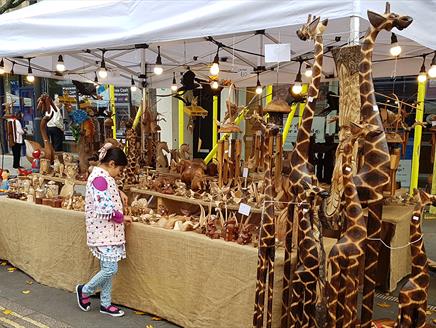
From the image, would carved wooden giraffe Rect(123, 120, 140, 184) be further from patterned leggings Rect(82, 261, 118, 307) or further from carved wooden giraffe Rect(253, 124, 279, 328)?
carved wooden giraffe Rect(253, 124, 279, 328)

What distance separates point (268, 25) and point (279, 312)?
1.78 meters

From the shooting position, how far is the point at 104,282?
321 centimetres

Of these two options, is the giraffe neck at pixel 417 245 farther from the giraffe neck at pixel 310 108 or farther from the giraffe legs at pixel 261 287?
the giraffe legs at pixel 261 287

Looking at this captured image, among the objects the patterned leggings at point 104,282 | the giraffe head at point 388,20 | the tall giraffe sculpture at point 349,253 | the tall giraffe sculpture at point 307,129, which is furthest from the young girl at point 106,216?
the giraffe head at point 388,20

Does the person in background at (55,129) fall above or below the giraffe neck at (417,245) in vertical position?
above

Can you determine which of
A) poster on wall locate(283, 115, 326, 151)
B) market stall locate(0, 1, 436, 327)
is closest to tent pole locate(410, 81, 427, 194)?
poster on wall locate(283, 115, 326, 151)

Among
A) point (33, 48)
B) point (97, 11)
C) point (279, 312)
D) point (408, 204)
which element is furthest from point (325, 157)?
point (33, 48)

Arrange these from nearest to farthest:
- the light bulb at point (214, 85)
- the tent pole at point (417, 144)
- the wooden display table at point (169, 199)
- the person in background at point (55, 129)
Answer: the wooden display table at point (169, 199)
the light bulb at point (214, 85)
the tent pole at point (417, 144)
the person in background at point (55, 129)

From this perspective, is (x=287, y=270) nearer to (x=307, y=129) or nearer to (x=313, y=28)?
(x=307, y=129)

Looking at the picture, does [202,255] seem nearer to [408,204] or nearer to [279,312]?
[279,312]

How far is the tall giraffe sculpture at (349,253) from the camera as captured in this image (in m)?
1.83

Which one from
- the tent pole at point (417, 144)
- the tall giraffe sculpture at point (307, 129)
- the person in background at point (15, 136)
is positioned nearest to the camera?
→ the tall giraffe sculpture at point (307, 129)

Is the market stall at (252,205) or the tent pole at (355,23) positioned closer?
the market stall at (252,205)

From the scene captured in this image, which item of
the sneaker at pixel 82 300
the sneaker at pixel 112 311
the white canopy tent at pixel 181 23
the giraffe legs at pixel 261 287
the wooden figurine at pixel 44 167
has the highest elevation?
the white canopy tent at pixel 181 23
